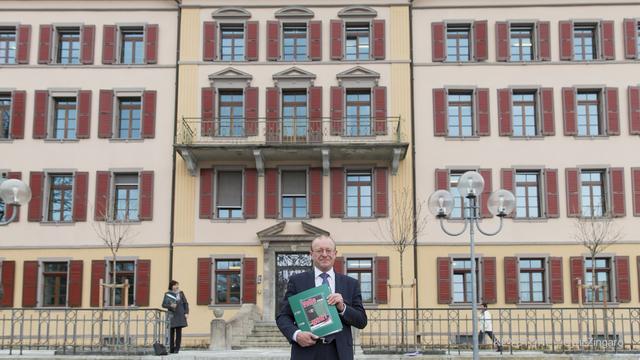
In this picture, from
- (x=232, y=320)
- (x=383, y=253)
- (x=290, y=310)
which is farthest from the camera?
(x=383, y=253)

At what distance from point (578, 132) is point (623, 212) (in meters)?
3.27

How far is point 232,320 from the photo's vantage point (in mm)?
24891

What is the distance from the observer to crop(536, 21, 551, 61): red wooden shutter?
99.1 ft

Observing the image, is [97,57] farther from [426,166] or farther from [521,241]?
[521,241]

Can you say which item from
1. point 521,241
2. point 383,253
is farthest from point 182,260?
point 521,241

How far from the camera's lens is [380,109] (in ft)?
97.6

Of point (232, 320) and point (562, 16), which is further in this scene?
point (562, 16)

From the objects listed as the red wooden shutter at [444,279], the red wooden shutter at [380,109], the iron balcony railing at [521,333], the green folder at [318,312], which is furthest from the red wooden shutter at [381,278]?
the green folder at [318,312]

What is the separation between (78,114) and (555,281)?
1811 centimetres

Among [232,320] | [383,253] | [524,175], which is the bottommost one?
[232,320]

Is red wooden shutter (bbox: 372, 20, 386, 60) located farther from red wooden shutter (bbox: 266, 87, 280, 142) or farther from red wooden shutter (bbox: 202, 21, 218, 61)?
red wooden shutter (bbox: 202, 21, 218, 61)

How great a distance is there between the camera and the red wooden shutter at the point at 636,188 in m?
29.2

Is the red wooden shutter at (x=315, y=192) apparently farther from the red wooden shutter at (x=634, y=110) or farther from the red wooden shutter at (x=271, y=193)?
the red wooden shutter at (x=634, y=110)

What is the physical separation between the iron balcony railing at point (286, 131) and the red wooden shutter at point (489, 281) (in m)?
5.31
